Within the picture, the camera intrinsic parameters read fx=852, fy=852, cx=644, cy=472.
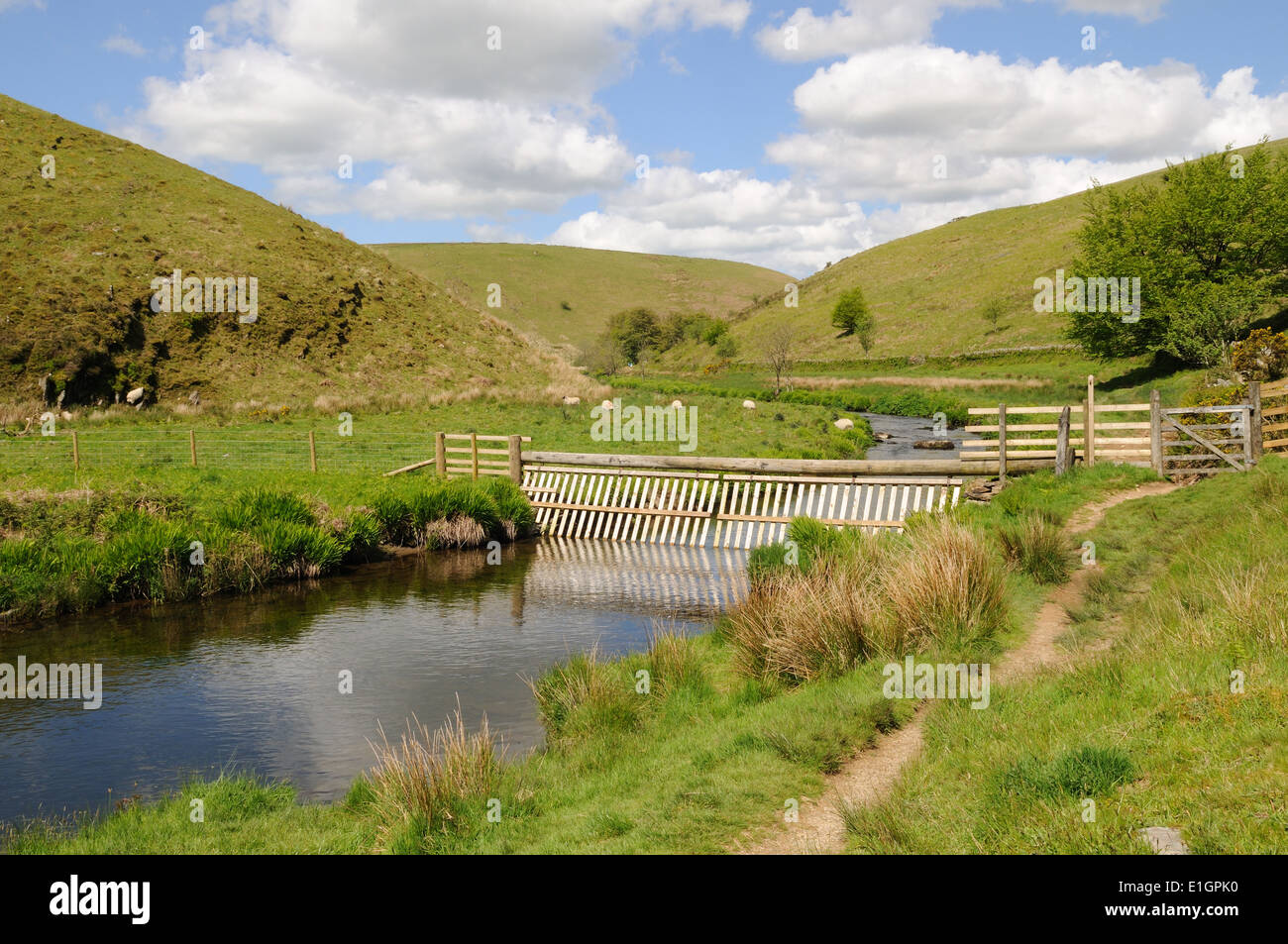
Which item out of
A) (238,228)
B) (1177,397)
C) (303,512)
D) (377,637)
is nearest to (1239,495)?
(377,637)

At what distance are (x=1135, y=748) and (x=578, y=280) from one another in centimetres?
16143

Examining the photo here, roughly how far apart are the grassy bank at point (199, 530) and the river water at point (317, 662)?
544 mm

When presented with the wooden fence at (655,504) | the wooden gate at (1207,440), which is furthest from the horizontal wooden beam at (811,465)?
the wooden gate at (1207,440)

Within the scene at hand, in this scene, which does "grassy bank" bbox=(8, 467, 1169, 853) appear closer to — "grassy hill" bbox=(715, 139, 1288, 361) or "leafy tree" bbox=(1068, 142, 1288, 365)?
"leafy tree" bbox=(1068, 142, 1288, 365)

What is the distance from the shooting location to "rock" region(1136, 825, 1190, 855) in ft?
13.9

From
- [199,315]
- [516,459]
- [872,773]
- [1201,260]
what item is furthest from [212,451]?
[1201,260]

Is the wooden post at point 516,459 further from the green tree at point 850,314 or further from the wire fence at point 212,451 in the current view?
the green tree at point 850,314

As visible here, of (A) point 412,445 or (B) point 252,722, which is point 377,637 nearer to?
(B) point 252,722

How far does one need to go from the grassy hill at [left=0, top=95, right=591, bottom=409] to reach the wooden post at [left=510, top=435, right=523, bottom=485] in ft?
59.0

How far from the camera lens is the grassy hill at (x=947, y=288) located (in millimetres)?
79188

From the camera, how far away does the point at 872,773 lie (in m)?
6.64

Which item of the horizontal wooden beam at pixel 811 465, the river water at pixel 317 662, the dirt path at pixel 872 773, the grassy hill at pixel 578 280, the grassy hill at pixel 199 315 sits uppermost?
the grassy hill at pixel 578 280

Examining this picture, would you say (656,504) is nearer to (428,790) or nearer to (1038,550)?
(1038,550)
